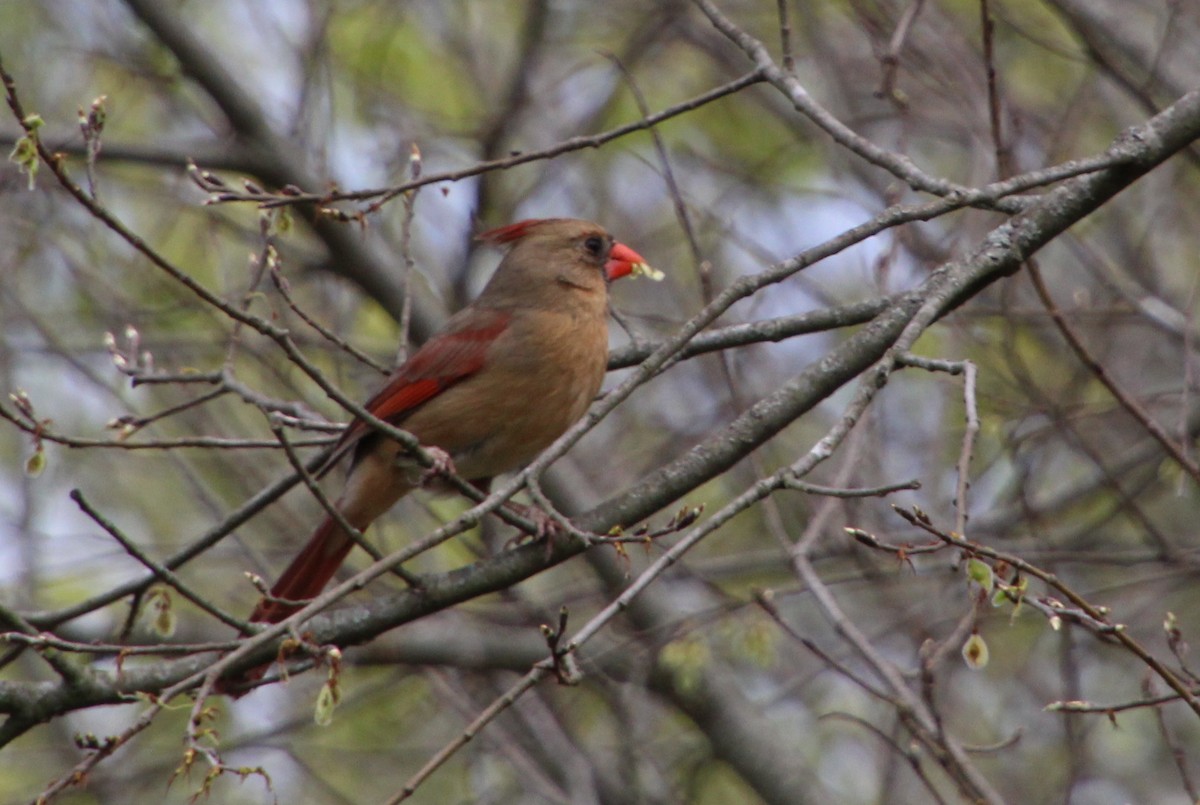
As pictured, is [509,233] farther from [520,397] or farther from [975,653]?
[975,653]

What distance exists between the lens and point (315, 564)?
4211 millimetres

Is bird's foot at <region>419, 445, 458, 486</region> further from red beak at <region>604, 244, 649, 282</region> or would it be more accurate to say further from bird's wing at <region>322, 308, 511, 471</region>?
red beak at <region>604, 244, 649, 282</region>

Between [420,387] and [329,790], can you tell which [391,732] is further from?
[420,387]

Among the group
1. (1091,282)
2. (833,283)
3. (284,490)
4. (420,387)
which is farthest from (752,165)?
(284,490)

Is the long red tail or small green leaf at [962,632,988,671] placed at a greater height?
the long red tail

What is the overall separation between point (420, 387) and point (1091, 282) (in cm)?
363

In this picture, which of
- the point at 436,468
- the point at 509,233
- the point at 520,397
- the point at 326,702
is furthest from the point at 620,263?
the point at 326,702

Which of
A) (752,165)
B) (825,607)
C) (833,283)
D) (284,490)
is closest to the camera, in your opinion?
(825,607)

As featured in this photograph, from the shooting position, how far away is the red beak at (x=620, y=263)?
4.59 metres

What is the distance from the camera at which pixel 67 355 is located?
5.18 meters

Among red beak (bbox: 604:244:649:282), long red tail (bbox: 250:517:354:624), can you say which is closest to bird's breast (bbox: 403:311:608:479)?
red beak (bbox: 604:244:649:282)

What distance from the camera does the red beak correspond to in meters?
4.59

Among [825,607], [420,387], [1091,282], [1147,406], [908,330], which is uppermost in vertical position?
[1091,282]

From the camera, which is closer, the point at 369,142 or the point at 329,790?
the point at 329,790
